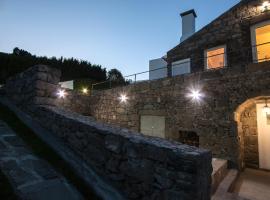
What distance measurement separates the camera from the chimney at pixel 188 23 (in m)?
14.0

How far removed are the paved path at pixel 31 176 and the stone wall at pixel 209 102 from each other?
20.9 ft

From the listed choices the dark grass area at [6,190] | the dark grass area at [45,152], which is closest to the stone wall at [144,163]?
the dark grass area at [45,152]

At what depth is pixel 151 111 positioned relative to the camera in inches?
390

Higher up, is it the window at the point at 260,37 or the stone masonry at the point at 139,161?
the window at the point at 260,37

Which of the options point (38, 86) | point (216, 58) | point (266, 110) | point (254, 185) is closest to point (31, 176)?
point (38, 86)

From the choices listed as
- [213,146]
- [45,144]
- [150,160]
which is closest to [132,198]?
[150,160]

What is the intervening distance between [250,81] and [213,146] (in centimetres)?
293

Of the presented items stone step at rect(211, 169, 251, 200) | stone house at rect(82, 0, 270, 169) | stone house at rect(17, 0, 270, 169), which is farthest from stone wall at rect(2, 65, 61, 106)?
stone house at rect(82, 0, 270, 169)

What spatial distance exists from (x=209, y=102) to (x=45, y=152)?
650cm

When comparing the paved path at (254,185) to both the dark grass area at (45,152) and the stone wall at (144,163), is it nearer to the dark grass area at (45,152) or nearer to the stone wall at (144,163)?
the stone wall at (144,163)

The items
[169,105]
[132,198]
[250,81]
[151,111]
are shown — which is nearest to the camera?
[132,198]

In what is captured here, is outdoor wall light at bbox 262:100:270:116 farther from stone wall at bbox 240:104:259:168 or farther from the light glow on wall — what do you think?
stone wall at bbox 240:104:259:168

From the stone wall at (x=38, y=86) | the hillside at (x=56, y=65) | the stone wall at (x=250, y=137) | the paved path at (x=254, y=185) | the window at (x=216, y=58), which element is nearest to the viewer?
the stone wall at (x=38, y=86)

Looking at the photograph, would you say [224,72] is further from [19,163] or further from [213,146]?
[19,163]
